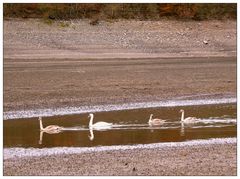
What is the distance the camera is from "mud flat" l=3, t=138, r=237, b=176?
11359mm

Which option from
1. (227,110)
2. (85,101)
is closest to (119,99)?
(85,101)

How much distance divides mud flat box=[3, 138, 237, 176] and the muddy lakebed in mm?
1083

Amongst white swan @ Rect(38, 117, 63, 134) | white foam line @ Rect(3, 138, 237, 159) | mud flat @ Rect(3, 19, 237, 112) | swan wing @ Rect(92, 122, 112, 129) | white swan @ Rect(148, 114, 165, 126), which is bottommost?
mud flat @ Rect(3, 19, 237, 112)

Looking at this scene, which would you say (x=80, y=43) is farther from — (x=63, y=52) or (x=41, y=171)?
(x=41, y=171)

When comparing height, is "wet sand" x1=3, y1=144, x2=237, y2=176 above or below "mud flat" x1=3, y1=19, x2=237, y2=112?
above

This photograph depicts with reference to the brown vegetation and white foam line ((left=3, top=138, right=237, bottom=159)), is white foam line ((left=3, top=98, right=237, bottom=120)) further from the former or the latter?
the brown vegetation

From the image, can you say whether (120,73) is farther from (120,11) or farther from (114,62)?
(120,11)

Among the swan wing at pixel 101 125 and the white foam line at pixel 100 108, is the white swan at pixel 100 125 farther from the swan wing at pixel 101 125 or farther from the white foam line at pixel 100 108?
Answer: the white foam line at pixel 100 108

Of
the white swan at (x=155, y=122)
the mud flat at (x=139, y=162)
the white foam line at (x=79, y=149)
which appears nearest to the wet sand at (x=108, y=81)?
the white swan at (x=155, y=122)

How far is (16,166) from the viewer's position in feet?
38.8

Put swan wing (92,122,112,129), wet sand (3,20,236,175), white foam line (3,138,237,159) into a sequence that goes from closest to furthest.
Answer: wet sand (3,20,236,175)
white foam line (3,138,237,159)
swan wing (92,122,112,129)

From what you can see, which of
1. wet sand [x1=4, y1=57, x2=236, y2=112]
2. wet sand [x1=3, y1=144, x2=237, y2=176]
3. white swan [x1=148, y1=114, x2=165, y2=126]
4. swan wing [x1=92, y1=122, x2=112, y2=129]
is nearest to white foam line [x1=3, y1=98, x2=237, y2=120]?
wet sand [x1=4, y1=57, x2=236, y2=112]

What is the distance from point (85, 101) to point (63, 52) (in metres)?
9.28

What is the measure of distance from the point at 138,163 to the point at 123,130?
3.95m
